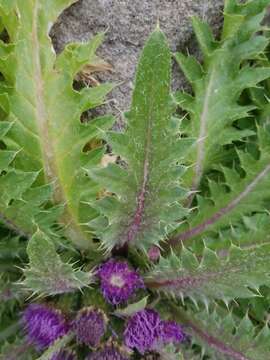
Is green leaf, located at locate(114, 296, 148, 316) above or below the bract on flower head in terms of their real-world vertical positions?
above

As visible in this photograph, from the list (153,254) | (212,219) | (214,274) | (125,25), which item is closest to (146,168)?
(214,274)

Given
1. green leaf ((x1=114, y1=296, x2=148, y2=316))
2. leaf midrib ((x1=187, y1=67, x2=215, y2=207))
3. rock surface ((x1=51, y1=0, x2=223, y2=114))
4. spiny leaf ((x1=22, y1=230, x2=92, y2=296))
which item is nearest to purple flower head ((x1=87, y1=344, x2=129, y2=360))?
green leaf ((x1=114, y1=296, x2=148, y2=316))

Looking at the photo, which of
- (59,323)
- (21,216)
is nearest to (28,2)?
(21,216)

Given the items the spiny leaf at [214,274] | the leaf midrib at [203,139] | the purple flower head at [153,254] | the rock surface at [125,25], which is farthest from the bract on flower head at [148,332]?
the rock surface at [125,25]

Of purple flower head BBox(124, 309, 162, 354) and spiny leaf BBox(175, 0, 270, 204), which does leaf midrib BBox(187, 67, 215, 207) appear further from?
purple flower head BBox(124, 309, 162, 354)

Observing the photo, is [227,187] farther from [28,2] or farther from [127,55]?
[28,2]

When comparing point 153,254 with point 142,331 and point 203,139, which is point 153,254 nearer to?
point 142,331
